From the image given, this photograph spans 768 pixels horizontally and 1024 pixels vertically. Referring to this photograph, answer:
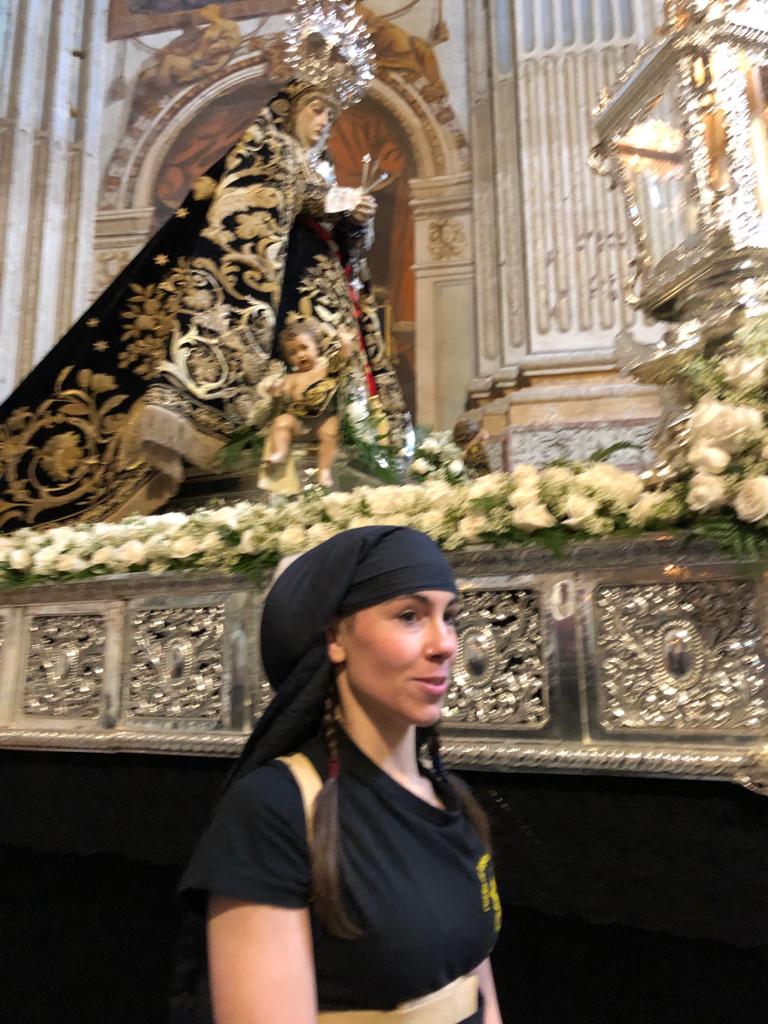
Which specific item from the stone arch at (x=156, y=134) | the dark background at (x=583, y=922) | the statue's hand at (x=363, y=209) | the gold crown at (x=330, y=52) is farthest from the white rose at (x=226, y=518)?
the stone arch at (x=156, y=134)

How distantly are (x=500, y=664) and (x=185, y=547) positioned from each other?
1.09 metres

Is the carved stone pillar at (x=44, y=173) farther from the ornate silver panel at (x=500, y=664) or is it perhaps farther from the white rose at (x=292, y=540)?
the ornate silver panel at (x=500, y=664)

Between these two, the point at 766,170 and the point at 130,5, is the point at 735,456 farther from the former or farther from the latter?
the point at 130,5

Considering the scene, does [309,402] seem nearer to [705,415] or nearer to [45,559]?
[45,559]

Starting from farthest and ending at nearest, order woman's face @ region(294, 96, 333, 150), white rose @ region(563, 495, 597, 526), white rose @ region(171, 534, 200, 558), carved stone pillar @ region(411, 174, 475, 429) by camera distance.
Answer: carved stone pillar @ region(411, 174, 475, 429) → woman's face @ region(294, 96, 333, 150) → white rose @ region(171, 534, 200, 558) → white rose @ region(563, 495, 597, 526)

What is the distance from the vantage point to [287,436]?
290cm

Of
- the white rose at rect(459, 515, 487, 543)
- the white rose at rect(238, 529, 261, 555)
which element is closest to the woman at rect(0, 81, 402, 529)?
the white rose at rect(238, 529, 261, 555)

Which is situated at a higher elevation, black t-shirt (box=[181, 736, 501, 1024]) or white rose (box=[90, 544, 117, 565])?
white rose (box=[90, 544, 117, 565])

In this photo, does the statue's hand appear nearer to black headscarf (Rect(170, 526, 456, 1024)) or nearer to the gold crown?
the gold crown

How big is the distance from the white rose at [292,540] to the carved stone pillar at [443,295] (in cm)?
402

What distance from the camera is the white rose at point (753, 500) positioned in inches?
57.1

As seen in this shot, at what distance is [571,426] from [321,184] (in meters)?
2.38

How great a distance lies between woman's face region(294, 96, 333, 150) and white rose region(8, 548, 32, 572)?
252cm

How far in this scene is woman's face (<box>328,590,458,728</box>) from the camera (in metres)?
0.89
